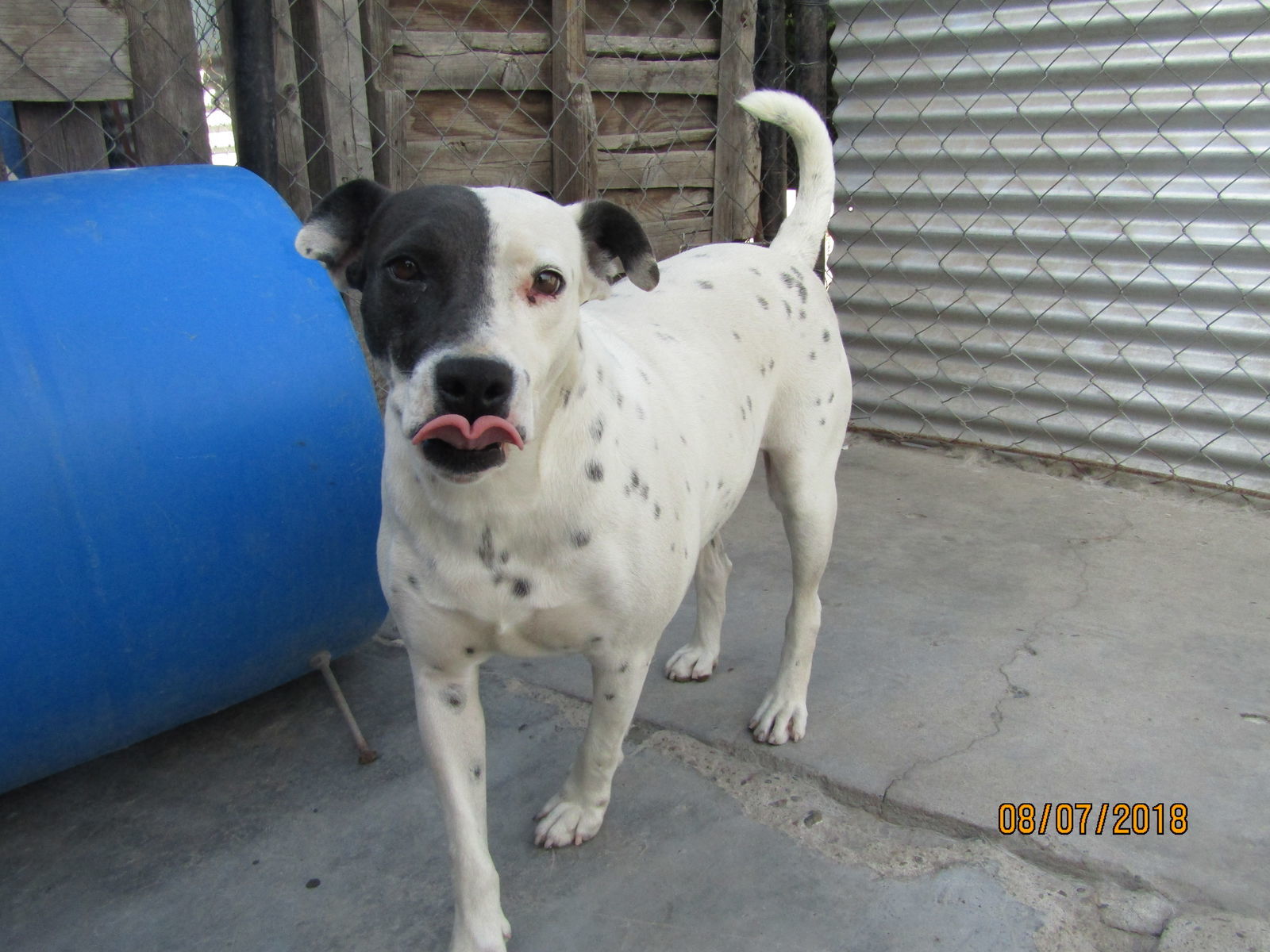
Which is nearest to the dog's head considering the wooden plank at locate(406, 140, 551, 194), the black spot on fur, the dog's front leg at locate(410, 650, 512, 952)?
the black spot on fur

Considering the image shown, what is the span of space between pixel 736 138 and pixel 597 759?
3.55 m

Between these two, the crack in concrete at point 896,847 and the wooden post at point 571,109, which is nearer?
the crack in concrete at point 896,847

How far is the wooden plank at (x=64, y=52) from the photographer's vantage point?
122 inches

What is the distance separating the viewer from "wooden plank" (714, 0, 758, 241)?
16.3 feet

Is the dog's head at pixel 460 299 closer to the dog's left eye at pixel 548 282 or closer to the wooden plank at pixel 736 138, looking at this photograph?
the dog's left eye at pixel 548 282

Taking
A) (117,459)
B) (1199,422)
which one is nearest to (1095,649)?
(1199,422)

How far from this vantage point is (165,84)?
3.41m

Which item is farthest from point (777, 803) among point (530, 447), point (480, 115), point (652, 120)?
point (652, 120)

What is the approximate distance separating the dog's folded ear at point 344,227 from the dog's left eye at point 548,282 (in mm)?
376

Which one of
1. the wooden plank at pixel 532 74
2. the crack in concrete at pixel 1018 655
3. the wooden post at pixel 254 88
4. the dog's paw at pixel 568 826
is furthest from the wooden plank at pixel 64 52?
the crack in concrete at pixel 1018 655

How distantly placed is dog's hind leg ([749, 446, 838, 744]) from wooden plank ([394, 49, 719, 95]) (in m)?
2.13

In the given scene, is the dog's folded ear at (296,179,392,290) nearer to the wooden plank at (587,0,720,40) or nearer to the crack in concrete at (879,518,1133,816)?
the crack in concrete at (879,518,1133,816)

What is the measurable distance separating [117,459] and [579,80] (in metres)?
2.71

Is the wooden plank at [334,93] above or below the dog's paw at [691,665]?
above
